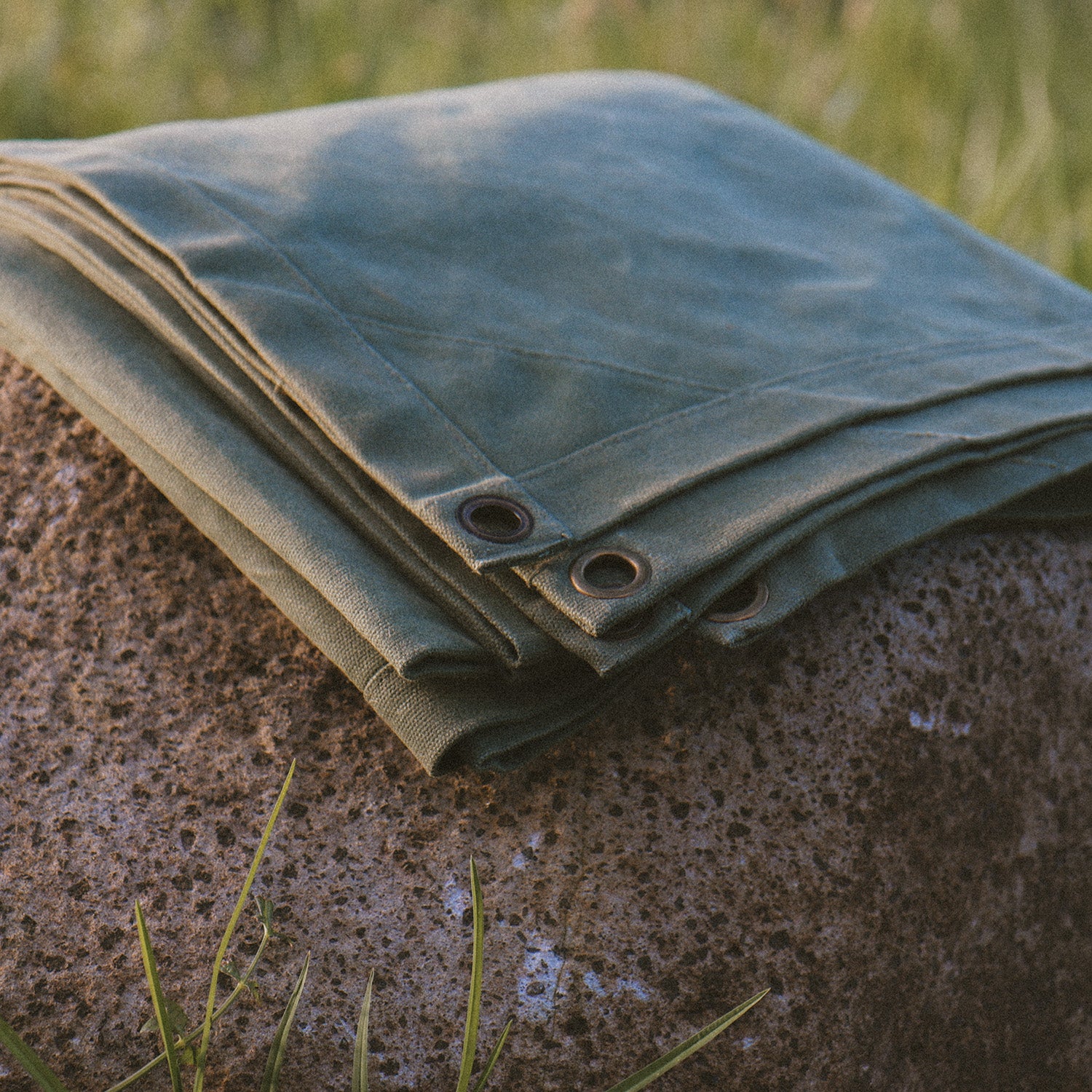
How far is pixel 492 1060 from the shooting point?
2.48ft

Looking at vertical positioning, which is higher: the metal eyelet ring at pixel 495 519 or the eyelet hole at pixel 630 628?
the metal eyelet ring at pixel 495 519

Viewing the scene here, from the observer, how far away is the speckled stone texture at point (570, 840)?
838mm

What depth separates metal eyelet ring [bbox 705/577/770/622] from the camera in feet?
2.72

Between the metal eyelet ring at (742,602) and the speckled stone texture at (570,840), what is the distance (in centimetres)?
9

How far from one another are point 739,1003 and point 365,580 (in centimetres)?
41

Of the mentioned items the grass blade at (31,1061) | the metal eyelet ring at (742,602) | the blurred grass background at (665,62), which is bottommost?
the blurred grass background at (665,62)

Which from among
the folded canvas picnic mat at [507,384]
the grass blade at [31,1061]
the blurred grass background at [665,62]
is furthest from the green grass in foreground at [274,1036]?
the blurred grass background at [665,62]

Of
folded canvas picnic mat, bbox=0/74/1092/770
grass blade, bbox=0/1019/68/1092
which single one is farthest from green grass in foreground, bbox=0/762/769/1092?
folded canvas picnic mat, bbox=0/74/1092/770

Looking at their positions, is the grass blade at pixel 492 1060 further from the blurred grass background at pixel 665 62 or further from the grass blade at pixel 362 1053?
the blurred grass background at pixel 665 62

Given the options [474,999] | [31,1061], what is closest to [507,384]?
[474,999]

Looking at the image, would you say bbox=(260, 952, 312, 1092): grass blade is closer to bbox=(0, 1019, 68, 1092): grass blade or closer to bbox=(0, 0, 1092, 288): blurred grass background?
bbox=(0, 1019, 68, 1092): grass blade

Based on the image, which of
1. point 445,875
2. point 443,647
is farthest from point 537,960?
point 443,647

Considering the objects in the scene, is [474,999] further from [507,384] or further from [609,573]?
[507,384]

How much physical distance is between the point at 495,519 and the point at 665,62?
266 centimetres
